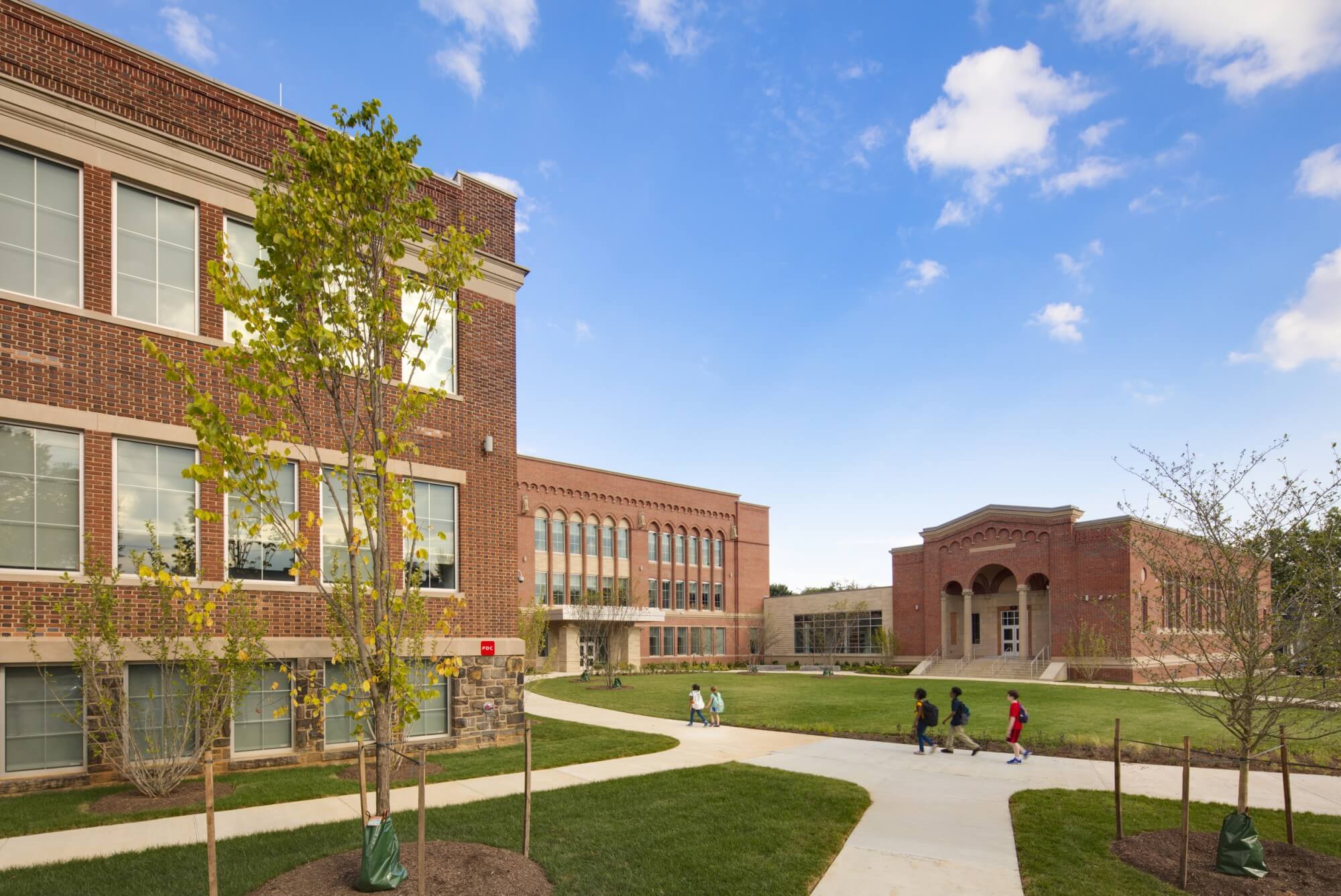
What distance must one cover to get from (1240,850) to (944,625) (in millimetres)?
41118

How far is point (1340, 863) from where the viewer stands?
8758 mm

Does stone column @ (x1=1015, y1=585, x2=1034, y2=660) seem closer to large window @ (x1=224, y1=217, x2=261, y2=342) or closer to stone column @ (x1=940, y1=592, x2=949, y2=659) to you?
stone column @ (x1=940, y1=592, x2=949, y2=659)

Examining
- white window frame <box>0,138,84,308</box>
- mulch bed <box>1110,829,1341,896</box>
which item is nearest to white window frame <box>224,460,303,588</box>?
white window frame <box>0,138,84,308</box>

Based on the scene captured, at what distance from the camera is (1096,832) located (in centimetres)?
995

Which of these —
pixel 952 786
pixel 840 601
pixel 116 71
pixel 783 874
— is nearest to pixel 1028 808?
pixel 952 786

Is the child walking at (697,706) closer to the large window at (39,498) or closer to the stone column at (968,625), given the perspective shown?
the large window at (39,498)

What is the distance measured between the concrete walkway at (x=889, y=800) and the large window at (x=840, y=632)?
35.0 meters

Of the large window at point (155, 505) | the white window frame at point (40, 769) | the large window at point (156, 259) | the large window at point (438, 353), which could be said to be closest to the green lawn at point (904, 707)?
the large window at point (438, 353)

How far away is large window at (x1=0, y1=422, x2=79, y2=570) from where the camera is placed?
11.8m

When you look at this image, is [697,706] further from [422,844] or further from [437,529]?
[422,844]

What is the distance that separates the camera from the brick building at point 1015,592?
39.7 metres

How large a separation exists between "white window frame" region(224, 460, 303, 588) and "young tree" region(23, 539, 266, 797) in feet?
2.39

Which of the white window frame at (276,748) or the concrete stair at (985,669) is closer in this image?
the white window frame at (276,748)

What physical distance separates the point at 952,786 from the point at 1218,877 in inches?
201
